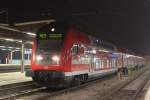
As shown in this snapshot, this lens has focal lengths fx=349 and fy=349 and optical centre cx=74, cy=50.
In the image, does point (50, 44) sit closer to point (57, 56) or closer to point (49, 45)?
point (49, 45)

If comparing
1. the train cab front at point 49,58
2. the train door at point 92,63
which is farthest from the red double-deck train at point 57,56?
the train door at point 92,63

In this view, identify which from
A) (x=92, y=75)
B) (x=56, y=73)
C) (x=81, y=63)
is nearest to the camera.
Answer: (x=56, y=73)

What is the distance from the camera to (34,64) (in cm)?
1800

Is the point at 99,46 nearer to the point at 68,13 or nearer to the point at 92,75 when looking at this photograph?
the point at 92,75

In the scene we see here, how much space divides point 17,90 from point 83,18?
21.1 m

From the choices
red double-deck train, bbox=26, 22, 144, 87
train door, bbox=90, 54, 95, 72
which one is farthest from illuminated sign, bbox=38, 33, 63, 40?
train door, bbox=90, 54, 95, 72

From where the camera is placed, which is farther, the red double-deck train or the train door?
the train door

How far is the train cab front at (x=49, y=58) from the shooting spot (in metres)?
17.4

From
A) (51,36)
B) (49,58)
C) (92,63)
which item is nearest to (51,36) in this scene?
(51,36)

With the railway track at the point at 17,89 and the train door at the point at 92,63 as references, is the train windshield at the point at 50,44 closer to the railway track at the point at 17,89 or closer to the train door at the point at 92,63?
the railway track at the point at 17,89

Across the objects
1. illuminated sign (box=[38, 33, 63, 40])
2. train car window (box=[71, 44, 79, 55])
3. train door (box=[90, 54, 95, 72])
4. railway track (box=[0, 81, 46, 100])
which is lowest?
railway track (box=[0, 81, 46, 100])

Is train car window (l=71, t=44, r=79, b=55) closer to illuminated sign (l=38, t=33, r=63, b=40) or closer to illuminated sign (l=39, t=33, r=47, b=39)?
illuminated sign (l=38, t=33, r=63, b=40)

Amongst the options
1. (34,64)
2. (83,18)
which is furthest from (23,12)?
(34,64)

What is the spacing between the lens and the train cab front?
1736 centimetres
